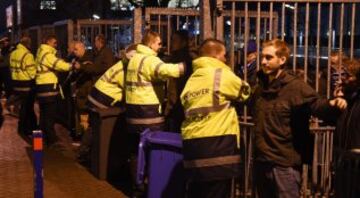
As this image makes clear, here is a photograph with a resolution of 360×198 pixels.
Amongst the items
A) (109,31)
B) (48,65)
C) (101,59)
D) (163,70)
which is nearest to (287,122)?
(163,70)

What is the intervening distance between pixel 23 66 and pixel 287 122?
8457 mm

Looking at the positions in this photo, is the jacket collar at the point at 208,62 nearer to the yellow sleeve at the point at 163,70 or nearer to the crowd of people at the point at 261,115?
the crowd of people at the point at 261,115

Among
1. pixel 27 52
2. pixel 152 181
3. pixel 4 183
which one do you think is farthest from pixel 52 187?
pixel 27 52

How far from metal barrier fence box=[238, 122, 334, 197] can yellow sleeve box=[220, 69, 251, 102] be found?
2.39 feet

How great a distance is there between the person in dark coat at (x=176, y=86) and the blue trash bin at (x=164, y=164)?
83cm

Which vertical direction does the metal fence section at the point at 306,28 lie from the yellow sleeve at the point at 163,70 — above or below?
above

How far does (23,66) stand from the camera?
41.1 ft

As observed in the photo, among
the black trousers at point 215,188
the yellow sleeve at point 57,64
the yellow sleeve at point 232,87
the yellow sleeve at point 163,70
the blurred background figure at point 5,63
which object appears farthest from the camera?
the blurred background figure at point 5,63

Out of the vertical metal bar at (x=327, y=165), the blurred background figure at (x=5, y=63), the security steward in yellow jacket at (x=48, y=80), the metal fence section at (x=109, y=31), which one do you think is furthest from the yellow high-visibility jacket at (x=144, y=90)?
the blurred background figure at (x=5, y=63)

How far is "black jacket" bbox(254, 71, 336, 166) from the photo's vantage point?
16.2ft

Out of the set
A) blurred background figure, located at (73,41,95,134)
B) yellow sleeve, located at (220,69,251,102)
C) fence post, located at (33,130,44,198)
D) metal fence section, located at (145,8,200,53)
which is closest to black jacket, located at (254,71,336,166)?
yellow sleeve, located at (220,69,251,102)

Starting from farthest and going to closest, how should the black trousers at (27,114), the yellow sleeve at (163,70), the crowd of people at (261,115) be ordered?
the black trousers at (27,114) < the yellow sleeve at (163,70) < the crowd of people at (261,115)

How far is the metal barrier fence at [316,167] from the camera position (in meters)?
6.29

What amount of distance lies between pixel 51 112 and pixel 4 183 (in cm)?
233
